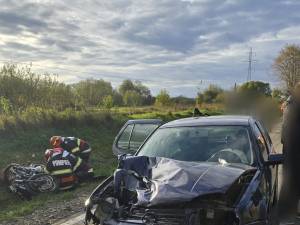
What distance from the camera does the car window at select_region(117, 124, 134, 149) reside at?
7822 millimetres

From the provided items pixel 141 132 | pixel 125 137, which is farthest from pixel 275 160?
pixel 125 137

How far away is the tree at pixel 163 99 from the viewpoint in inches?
1812

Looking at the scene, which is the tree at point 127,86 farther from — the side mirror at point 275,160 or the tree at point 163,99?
the side mirror at point 275,160

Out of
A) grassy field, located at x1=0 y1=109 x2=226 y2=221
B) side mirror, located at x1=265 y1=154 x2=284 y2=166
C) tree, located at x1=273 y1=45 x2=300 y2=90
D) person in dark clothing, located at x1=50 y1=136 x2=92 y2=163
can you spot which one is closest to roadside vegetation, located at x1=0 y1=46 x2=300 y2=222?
grassy field, located at x1=0 y1=109 x2=226 y2=221

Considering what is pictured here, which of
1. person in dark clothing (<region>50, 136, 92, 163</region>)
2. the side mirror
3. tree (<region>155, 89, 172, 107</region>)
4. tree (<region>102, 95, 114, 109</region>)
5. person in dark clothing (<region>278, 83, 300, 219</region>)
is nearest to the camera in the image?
the side mirror

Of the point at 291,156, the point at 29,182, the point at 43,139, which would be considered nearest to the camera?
the point at 291,156

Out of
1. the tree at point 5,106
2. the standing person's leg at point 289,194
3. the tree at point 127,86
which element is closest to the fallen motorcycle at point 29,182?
the standing person's leg at point 289,194

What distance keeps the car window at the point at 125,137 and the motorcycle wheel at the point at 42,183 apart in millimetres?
1986

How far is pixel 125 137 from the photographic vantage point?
26.5ft

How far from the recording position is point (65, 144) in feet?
33.4

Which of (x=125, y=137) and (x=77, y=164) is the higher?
(x=125, y=137)

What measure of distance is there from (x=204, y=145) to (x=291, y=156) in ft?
5.69

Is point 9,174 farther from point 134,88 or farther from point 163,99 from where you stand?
point 134,88

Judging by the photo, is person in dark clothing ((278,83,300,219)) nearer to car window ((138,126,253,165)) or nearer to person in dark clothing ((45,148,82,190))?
car window ((138,126,253,165))
